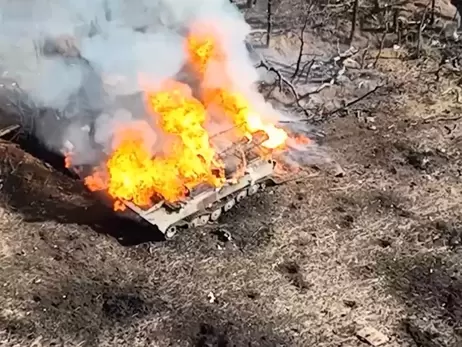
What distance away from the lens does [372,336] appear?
40.5ft

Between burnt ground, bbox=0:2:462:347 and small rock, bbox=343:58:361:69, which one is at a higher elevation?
small rock, bbox=343:58:361:69

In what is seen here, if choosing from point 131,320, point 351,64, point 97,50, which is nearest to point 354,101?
point 351,64

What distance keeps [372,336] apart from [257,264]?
7.22 ft

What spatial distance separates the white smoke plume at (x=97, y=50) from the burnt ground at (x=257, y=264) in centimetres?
103

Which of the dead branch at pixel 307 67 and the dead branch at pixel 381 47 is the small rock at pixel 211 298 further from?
the dead branch at pixel 381 47

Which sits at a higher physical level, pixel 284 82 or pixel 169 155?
pixel 169 155

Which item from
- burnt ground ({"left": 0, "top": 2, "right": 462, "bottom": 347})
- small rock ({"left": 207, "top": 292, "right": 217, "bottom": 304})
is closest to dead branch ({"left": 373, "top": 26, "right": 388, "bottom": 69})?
burnt ground ({"left": 0, "top": 2, "right": 462, "bottom": 347})

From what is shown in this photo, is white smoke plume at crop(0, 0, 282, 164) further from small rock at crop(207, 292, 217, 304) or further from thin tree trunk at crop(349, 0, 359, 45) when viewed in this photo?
thin tree trunk at crop(349, 0, 359, 45)

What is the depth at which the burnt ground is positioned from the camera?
12.4 m

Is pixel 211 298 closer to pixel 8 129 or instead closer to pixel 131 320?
pixel 131 320

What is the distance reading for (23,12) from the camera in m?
15.3

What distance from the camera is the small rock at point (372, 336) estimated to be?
1225cm

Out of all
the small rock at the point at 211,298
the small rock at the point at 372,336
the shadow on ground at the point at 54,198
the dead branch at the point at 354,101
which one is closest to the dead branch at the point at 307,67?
the dead branch at the point at 354,101

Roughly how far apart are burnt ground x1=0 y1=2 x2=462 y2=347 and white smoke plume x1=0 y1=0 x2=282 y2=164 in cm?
103
